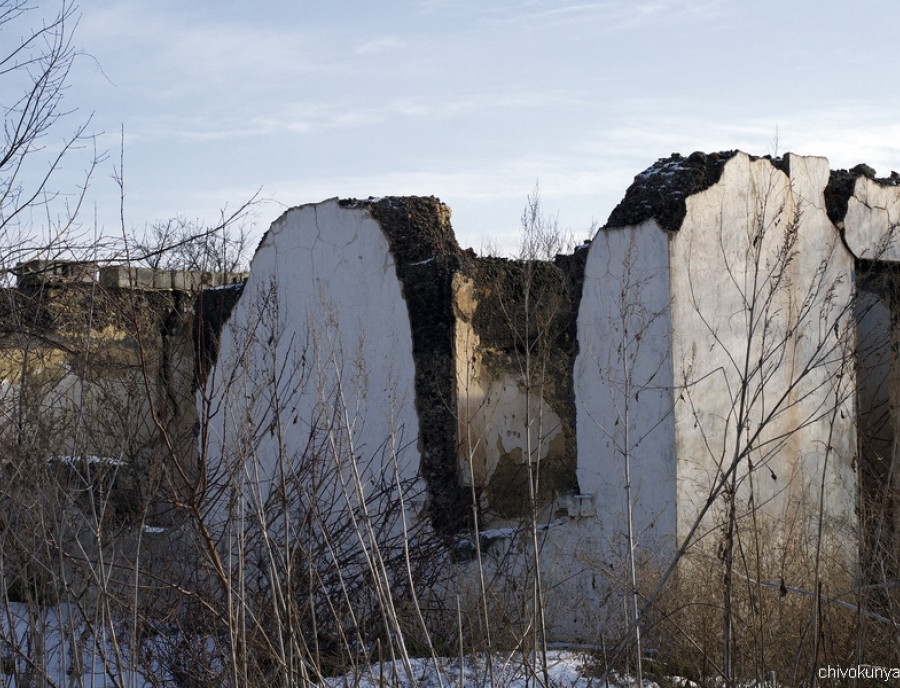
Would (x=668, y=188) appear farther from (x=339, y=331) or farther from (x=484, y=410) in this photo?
(x=339, y=331)

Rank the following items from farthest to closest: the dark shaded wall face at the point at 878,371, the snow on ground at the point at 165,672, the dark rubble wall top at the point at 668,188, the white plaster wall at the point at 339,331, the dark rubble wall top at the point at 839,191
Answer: the dark shaded wall face at the point at 878,371 < the dark rubble wall top at the point at 839,191 < the white plaster wall at the point at 339,331 < the dark rubble wall top at the point at 668,188 < the snow on ground at the point at 165,672

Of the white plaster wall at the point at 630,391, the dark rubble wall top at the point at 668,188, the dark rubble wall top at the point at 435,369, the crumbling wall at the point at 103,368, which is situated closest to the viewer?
the crumbling wall at the point at 103,368

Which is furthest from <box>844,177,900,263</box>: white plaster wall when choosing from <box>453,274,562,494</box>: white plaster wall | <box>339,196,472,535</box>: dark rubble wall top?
<box>339,196,472,535</box>: dark rubble wall top

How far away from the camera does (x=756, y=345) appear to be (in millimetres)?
5859

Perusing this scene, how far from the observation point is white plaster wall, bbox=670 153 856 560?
5.39 metres

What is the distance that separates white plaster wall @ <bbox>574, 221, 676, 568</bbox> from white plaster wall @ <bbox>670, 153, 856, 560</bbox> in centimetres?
8

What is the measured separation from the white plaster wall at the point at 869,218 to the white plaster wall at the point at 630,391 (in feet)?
6.37

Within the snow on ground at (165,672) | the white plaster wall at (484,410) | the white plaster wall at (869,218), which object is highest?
the white plaster wall at (869,218)

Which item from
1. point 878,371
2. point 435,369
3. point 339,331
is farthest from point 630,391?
point 878,371

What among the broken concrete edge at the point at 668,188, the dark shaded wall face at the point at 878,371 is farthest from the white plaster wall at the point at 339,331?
the dark shaded wall face at the point at 878,371

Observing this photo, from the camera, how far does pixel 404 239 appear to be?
6.17 meters

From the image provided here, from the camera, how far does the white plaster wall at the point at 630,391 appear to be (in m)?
5.31

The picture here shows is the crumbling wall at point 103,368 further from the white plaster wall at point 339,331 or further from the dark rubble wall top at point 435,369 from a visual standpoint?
the dark rubble wall top at point 435,369

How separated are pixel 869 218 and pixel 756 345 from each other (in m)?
1.66
